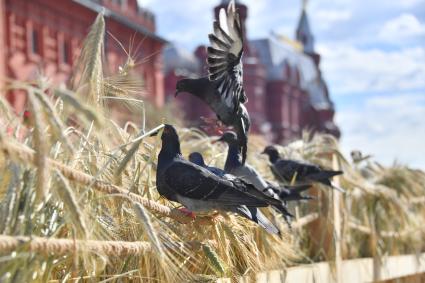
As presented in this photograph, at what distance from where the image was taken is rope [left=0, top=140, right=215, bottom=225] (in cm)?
173

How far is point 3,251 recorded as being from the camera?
1.82 metres

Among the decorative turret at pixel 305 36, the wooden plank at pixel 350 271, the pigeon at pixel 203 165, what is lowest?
the wooden plank at pixel 350 271

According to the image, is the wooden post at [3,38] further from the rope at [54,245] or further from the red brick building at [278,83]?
the rope at [54,245]

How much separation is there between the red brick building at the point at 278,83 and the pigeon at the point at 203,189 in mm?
31263

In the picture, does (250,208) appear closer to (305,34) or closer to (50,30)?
(50,30)

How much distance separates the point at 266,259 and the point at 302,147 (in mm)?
2330

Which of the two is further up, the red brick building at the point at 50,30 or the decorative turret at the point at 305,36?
the decorative turret at the point at 305,36

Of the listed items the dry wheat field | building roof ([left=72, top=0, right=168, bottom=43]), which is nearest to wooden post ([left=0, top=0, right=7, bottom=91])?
building roof ([left=72, top=0, right=168, bottom=43])

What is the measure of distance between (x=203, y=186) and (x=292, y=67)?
4571 cm

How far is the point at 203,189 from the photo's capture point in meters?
2.54

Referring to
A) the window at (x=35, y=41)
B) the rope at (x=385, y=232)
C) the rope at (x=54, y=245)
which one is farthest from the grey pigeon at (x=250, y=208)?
the window at (x=35, y=41)

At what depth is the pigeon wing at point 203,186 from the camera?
2523mm

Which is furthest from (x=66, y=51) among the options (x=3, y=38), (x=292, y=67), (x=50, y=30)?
(x=292, y=67)

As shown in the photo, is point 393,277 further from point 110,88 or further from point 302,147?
point 110,88
